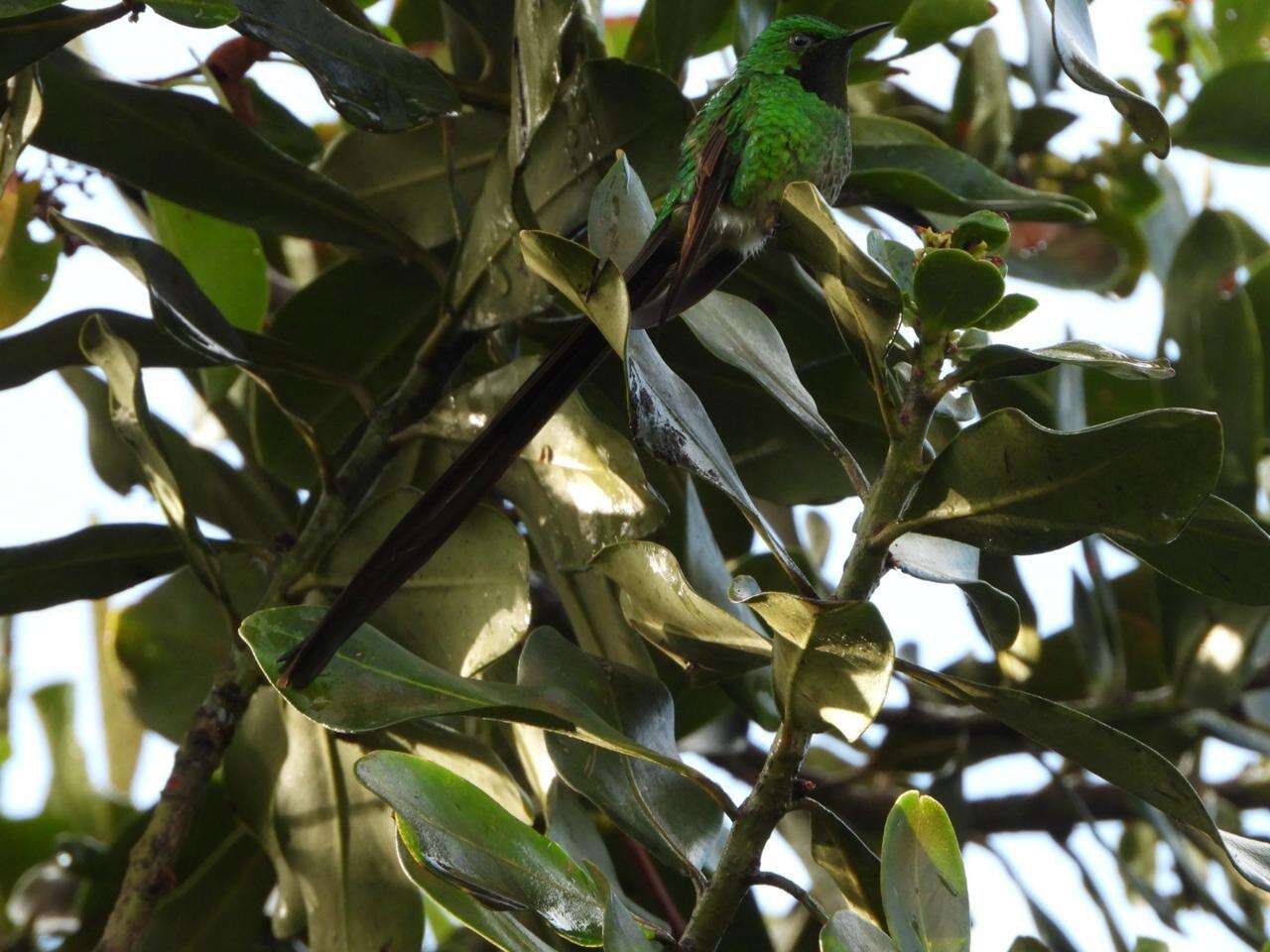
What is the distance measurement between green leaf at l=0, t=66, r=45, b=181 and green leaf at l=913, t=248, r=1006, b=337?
923 millimetres

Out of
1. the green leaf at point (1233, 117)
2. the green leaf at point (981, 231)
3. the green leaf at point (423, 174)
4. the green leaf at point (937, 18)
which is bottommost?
the green leaf at point (981, 231)

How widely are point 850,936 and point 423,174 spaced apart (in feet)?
3.97

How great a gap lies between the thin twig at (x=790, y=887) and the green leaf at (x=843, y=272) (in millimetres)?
486

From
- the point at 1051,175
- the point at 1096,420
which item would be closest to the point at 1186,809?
the point at 1096,420

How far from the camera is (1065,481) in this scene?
1062mm

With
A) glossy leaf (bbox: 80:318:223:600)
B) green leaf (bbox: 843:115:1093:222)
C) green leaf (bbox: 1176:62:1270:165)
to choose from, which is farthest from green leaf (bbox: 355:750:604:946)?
green leaf (bbox: 1176:62:1270:165)

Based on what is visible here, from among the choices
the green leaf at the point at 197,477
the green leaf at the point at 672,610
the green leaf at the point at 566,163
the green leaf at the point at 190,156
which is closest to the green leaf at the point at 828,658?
the green leaf at the point at 672,610

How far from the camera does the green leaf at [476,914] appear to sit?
105 cm

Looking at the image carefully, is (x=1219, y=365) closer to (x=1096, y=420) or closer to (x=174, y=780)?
(x=1096, y=420)

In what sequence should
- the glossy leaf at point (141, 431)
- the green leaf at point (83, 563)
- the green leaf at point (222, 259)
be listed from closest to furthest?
the glossy leaf at point (141, 431) → the green leaf at point (83, 563) → the green leaf at point (222, 259)

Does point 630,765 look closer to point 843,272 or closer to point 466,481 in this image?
point 466,481

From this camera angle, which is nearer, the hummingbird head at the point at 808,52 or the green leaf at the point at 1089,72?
the green leaf at the point at 1089,72

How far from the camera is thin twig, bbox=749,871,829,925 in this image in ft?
3.68

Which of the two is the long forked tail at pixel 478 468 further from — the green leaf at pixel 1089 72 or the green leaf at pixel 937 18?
the green leaf at pixel 937 18
